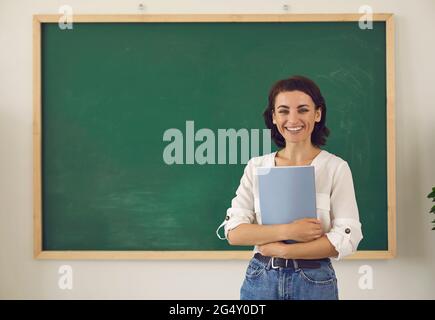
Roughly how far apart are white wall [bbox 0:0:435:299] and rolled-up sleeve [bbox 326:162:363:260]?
17.2 inches

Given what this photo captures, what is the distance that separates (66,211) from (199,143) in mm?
649

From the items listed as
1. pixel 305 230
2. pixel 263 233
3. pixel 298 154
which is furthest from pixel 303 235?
pixel 298 154

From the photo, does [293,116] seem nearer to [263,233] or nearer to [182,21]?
[263,233]

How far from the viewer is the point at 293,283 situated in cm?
214

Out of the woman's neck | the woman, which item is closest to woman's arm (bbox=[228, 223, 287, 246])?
the woman

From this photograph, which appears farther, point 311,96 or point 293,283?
point 311,96

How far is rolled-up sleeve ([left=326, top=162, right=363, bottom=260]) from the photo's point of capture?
2152mm

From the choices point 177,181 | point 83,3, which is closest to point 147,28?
point 83,3

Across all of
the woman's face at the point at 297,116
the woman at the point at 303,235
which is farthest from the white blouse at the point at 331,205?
the woman's face at the point at 297,116

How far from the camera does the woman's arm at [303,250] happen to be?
2.15 meters

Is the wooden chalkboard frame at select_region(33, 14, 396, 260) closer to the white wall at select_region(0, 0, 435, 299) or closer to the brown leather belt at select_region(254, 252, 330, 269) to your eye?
the white wall at select_region(0, 0, 435, 299)

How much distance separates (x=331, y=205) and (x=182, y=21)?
1038 millimetres

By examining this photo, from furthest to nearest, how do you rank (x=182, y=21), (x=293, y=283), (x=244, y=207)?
(x=182, y=21) → (x=244, y=207) → (x=293, y=283)

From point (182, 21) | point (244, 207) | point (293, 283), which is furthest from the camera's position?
point (182, 21)
